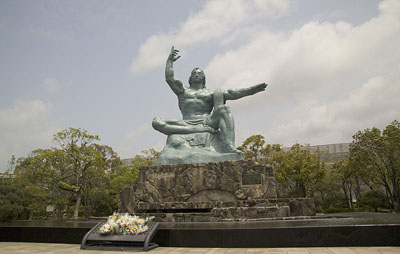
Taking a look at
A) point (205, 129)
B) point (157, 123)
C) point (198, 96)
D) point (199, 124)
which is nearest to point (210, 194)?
point (205, 129)

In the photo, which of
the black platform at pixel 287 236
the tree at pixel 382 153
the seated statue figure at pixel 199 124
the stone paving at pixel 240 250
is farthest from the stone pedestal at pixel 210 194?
the tree at pixel 382 153

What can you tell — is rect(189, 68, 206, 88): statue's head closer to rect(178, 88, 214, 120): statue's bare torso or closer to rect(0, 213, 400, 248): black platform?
rect(178, 88, 214, 120): statue's bare torso

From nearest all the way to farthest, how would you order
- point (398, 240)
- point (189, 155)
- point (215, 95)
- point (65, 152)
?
point (398, 240)
point (189, 155)
point (215, 95)
point (65, 152)

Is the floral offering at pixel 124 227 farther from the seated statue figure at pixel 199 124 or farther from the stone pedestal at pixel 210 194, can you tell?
the seated statue figure at pixel 199 124

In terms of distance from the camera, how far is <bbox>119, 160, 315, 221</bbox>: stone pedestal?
7.49m

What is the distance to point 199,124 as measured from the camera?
10109 millimetres

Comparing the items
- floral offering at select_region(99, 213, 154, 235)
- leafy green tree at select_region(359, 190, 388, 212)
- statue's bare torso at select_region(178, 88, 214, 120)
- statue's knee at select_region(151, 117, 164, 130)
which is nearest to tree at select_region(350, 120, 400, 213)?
leafy green tree at select_region(359, 190, 388, 212)

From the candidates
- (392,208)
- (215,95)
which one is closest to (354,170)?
(392,208)

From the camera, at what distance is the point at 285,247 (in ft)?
14.6

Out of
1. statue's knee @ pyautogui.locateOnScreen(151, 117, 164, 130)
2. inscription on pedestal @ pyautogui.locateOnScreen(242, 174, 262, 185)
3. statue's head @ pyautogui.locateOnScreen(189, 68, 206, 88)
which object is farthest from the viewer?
statue's head @ pyautogui.locateOnScreen(189, 68, 206, 88)

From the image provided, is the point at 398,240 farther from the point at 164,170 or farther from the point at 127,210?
the point at 127,210

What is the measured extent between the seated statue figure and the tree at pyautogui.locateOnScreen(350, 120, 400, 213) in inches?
453

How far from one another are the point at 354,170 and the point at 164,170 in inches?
602

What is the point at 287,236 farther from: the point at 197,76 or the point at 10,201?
the point at 10,201
